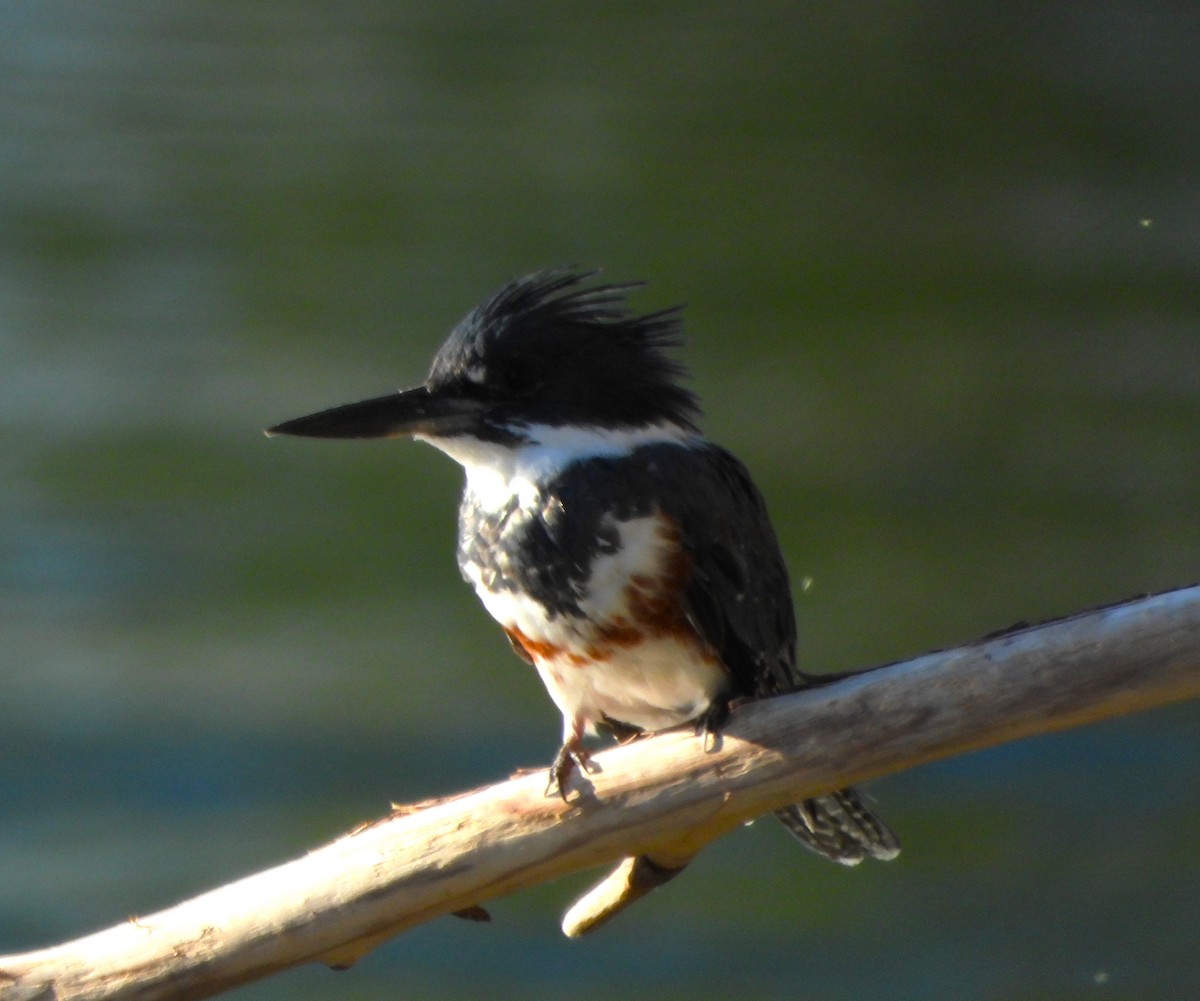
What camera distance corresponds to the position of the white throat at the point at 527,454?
1472mm

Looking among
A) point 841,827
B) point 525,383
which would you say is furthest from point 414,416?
point 841,827

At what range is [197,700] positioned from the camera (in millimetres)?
2984

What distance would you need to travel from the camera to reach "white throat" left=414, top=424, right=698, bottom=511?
1.47 m

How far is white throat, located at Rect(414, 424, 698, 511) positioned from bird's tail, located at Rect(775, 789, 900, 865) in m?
0.43

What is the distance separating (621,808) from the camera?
1.32 m

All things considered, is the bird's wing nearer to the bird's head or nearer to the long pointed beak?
the bird's head

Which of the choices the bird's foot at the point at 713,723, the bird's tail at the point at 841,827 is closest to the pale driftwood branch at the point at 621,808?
the bird's foot at the point at 713,723

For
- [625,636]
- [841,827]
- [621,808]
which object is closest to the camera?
[621,808]

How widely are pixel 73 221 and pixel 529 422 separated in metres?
1.83

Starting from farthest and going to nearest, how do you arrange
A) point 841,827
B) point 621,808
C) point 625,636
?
point 841,827
point 625,636
point 621,808

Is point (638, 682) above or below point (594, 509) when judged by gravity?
below

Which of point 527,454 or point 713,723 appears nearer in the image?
point 713,723

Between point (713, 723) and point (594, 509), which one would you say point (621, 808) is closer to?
point (713, 723)

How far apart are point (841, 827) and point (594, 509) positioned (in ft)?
1.47
